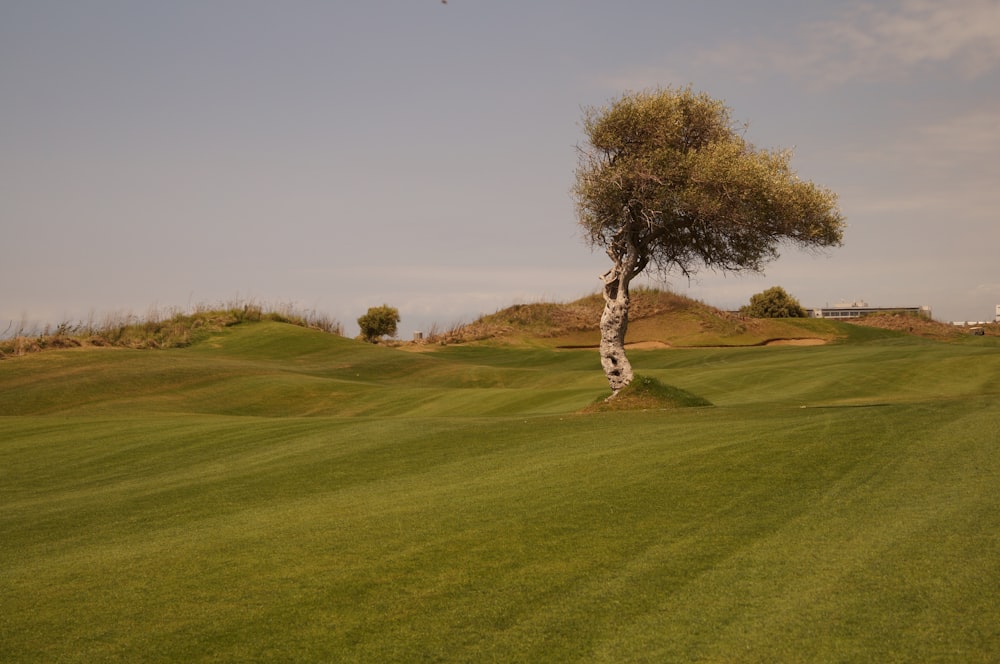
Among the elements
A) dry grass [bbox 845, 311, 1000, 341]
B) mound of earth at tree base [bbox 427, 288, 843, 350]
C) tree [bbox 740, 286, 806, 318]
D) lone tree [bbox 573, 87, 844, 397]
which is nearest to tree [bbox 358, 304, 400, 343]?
mound of earth at tree base [bbox 427, 288, 843, 350]

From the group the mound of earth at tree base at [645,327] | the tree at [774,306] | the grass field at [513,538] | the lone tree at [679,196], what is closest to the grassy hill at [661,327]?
the mound of earth at tree base at [645,327]

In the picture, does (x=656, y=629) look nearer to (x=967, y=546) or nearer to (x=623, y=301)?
(x=967, y=546)

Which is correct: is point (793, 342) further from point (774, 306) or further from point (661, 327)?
point (774, 306)

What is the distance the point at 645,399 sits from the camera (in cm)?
2883

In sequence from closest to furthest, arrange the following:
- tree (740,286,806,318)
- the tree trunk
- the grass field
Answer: the grass field
the tree trunk
tree (740,286,806,318)

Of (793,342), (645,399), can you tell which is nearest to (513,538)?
(645,399)

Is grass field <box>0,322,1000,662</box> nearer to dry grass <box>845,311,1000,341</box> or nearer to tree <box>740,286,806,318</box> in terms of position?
dry grass <box>845,311,1000,341</box>

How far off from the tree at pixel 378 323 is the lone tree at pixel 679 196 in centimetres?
6408

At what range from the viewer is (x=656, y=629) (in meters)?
9.07

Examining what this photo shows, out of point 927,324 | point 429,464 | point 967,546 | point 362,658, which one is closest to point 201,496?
point 429,464

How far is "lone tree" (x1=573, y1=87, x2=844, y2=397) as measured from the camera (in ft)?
94.6

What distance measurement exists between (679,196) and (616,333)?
4.89m

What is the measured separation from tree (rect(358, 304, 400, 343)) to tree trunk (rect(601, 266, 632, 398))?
64.1 m

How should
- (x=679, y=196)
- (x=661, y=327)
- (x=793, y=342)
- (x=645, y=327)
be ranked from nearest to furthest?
(x=679, y=196) → (x=793, y=342) → (x=661, y=327) → (x=645, y=327)
